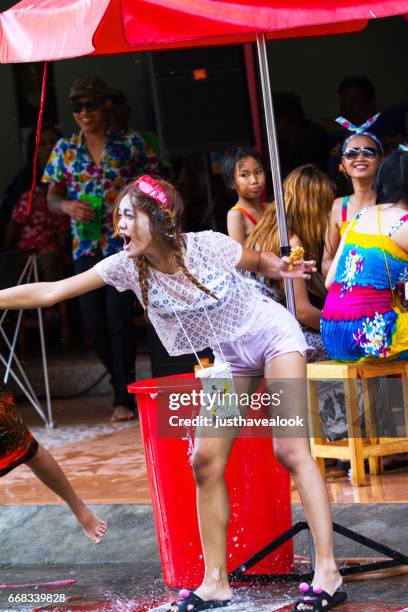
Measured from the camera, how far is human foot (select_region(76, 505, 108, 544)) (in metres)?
5.57

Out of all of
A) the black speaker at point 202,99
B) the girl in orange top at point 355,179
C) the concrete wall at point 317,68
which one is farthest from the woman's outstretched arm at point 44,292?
the concrete wall at point 317,68

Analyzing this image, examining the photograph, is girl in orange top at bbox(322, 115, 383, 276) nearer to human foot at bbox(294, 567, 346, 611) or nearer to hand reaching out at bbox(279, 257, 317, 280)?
hand reaching out at bbox(279, 257, 317, 280)

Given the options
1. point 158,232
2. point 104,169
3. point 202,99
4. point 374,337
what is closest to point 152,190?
point 158,232

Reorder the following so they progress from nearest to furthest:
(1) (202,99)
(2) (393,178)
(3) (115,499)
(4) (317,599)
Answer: (4) (317,599) → (2) (393,178) → (3) (115,499) → (1) (202,99)

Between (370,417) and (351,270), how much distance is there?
740 millimetres

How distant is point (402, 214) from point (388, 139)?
2207 mm

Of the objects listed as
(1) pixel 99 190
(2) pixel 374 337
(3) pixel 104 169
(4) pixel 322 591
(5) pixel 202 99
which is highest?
(5) pixel 202 99

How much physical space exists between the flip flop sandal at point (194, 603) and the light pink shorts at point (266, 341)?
34.8 inches

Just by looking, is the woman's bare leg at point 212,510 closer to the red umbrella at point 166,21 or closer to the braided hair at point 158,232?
the braided hair at point 158,232

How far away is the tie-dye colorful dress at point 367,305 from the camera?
5.89 m

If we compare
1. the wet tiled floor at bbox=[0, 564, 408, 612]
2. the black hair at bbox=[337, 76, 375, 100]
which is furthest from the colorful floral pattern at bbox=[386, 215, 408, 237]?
the black hair at bbox=[337, 76, 375, 100]

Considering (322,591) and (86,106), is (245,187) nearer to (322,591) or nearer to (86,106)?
(86,106)

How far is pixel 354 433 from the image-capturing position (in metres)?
6.19

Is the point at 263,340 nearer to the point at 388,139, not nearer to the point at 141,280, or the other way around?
the point at 141,280
